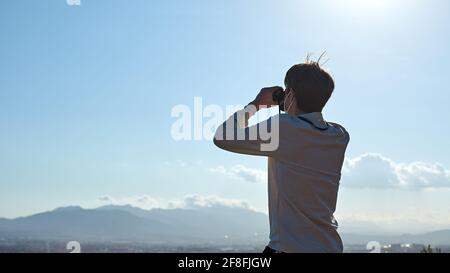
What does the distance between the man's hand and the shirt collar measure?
0.29 metres

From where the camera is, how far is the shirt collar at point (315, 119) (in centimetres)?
343

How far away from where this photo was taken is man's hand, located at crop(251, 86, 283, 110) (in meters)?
3.65

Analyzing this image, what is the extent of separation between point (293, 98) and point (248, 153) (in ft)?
1.43

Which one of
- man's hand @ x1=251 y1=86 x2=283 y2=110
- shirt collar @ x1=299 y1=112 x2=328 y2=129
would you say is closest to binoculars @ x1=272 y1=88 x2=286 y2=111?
man's hand @ x1=251 y1=86 x2=283 y2=110

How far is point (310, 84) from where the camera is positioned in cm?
343

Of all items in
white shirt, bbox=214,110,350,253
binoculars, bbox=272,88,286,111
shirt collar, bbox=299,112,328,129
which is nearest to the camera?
white shirt, bbox=214,110,350,253

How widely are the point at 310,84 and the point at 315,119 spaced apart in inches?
8.1

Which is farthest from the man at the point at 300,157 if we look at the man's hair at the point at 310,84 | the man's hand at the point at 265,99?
the man's hand at the point at 265,99

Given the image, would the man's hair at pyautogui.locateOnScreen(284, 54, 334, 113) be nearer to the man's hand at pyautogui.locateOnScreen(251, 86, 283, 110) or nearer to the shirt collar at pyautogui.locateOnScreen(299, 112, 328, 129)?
the shirt collar at pyautogui.locateOnScreen(299, 112, 328, 129)

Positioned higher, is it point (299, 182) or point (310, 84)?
point (310, 84)

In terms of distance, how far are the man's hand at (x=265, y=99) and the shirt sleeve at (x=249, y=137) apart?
0.86ft

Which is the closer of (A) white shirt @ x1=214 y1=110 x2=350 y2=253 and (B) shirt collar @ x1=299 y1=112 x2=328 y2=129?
(A) white shirt @ x1=214 y1=110 x2=350 y2=253

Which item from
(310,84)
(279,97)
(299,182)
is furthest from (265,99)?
(299,182)

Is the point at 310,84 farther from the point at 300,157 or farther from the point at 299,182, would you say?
the point at 299,182
